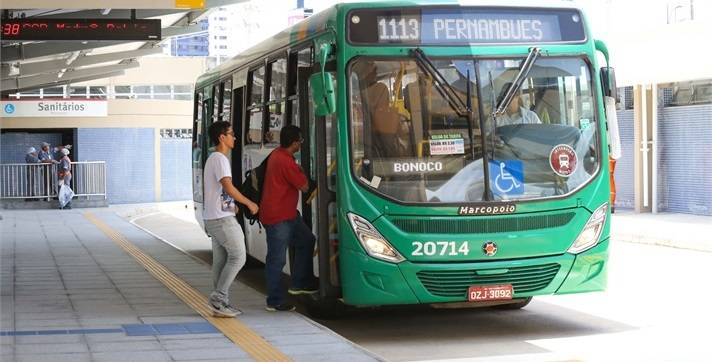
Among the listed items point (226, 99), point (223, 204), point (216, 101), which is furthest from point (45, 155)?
point (223, 204)

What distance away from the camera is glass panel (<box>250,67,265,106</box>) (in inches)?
520

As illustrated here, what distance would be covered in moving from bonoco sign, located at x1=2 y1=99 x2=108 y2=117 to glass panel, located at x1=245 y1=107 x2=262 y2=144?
863 inches

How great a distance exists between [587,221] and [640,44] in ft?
55.8

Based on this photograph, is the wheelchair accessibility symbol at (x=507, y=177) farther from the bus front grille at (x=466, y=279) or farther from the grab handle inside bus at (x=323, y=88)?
the grab handle inside bus at (x=323, y=88)

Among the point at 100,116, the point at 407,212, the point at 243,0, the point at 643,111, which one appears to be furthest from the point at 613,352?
the point at 100,116

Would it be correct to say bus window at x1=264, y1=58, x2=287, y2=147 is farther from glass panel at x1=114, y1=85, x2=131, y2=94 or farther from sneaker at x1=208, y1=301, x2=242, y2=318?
glass panel at x1=114, y1=85, x2=131, y2=94

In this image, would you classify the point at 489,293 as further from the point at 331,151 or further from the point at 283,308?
the point at 283,308

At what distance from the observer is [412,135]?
9.99m

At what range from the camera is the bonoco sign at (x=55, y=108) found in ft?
114

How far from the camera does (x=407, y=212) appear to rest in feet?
32.4

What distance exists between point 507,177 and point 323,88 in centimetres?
174

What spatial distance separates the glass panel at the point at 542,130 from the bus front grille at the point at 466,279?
2.08 feet

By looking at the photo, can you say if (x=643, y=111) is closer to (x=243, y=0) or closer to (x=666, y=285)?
(x=243, y=0)

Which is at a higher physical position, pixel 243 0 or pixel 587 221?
pixel 243 0
